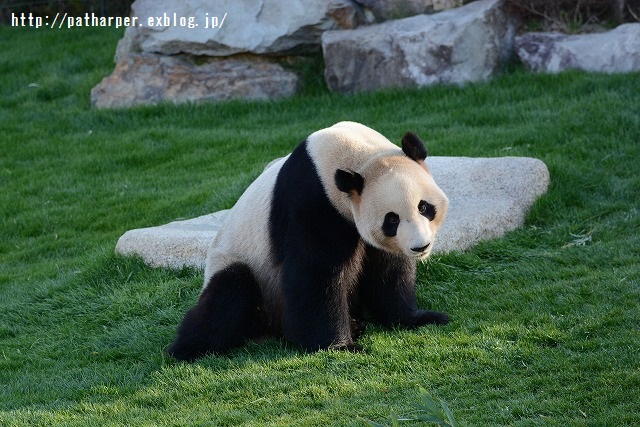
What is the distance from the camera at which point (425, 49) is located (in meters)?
10.6

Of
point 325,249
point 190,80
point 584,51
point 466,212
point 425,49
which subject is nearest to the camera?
point 325,249

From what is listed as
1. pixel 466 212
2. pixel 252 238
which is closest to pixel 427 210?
pixel 252 238

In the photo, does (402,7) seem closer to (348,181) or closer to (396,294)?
(396,294)

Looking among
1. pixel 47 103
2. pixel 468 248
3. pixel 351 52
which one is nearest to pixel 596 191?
pixel 468 248

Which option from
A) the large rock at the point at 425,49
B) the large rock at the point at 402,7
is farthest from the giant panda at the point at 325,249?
the large rock at the point at 402,7

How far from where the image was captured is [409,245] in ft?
16.3

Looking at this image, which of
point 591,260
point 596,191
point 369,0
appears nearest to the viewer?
point 591,260

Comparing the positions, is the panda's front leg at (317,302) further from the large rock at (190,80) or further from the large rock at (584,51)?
the large rock at (190,80)

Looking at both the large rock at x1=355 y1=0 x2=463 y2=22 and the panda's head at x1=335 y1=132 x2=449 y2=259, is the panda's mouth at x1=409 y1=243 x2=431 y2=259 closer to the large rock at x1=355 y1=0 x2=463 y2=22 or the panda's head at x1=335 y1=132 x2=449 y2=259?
the panda's head at x1=335 y1=132 x2=449 y2=259

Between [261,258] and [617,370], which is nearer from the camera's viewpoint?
[617,370]

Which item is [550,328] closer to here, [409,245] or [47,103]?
[409,245]

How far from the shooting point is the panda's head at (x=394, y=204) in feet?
16.4

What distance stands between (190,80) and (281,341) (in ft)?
21.6

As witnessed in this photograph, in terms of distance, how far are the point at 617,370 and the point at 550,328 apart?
0.67m
